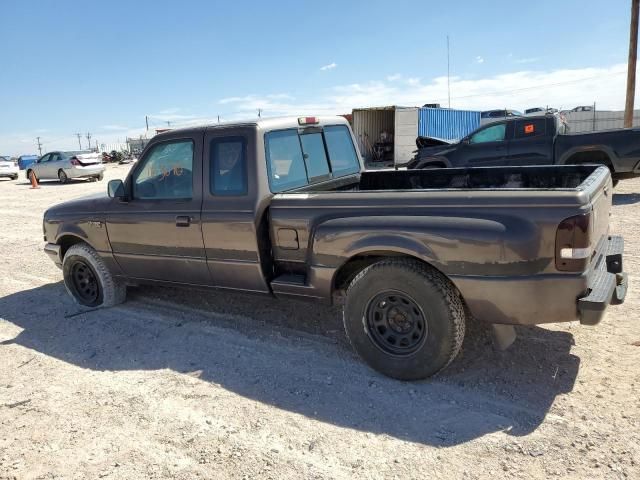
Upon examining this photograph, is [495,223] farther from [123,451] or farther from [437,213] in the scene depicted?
[123,451]

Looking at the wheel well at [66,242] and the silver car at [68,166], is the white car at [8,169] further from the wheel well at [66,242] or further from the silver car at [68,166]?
the wheel well at [66,242]

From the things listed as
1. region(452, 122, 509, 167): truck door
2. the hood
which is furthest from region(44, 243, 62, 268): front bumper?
region(452, 122, 509, 167): truck door

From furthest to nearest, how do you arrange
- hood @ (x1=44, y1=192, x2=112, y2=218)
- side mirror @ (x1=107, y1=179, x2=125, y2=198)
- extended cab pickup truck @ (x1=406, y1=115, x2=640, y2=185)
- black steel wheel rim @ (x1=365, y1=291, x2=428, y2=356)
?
1. extended cab pickup truck @ (x1=406, y1=115, x2=640, y2=185)
2. hood @ (x1=44, y1=192, x2=112, y2=218)
3. side mirror @ (x1=107, y1=179, x2=125, y2=198)
4. black steel wheel rim @ (x1=365, y1=291, x2=428, y2=356)

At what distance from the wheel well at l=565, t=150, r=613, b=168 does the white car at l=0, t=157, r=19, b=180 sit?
29.0 m

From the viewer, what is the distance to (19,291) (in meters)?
6.21

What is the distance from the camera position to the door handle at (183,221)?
168 inches

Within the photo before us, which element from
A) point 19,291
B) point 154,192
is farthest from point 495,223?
point 19,291

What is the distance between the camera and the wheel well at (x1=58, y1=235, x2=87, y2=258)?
213 inches

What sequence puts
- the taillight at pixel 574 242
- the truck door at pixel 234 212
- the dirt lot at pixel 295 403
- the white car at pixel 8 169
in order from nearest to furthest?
the dirt lot at pixel 295 403, the taillight at pixel 574 242, the truck door at pixel 234 212, the white car at pixel 8 169

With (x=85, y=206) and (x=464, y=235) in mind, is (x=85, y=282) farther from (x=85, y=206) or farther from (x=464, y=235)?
(x=464, y=235)

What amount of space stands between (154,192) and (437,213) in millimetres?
2687

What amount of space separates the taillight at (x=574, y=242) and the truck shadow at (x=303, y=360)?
0.92 meters

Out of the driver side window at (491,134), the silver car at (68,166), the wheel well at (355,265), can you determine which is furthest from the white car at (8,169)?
the wheel well at (355,265)

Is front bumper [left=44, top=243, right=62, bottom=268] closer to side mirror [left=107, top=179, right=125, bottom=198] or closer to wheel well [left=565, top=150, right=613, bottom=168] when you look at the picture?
side mirror [left=107, top=179, right=125, bottom=198]
